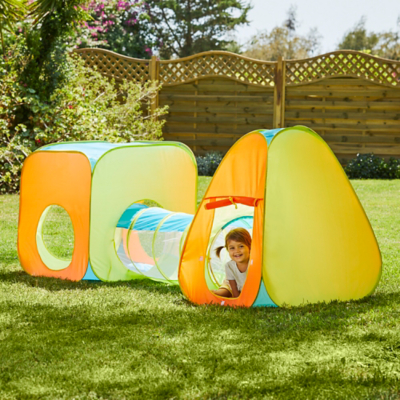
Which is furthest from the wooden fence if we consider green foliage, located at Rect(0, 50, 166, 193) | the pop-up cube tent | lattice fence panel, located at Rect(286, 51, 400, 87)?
the pop-up cube tent

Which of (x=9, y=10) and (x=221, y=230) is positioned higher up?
(x=9, y=10)

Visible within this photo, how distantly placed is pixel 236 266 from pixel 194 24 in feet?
78.3

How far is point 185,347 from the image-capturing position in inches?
119

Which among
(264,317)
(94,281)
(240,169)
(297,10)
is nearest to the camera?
(264,317)

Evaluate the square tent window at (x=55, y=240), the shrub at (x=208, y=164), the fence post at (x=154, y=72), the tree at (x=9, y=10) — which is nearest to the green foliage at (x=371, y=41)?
the fence post at (x=154, y=72)

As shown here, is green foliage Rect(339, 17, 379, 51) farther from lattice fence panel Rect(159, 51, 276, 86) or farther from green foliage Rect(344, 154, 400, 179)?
green foliage Rect(344, 154, 400, 179)

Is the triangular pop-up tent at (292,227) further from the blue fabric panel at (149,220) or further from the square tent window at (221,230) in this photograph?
the blue fabric panel at (149,220)

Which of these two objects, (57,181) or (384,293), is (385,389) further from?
(57,181)

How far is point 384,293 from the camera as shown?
409 centimetres

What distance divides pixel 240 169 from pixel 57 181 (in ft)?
5.77

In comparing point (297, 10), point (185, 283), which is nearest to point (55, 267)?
point (185, 283)

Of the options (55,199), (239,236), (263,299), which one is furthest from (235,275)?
(55,199)

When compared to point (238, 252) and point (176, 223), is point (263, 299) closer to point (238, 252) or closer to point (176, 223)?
point (238, 252)

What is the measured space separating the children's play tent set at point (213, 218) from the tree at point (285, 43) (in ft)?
90.8
